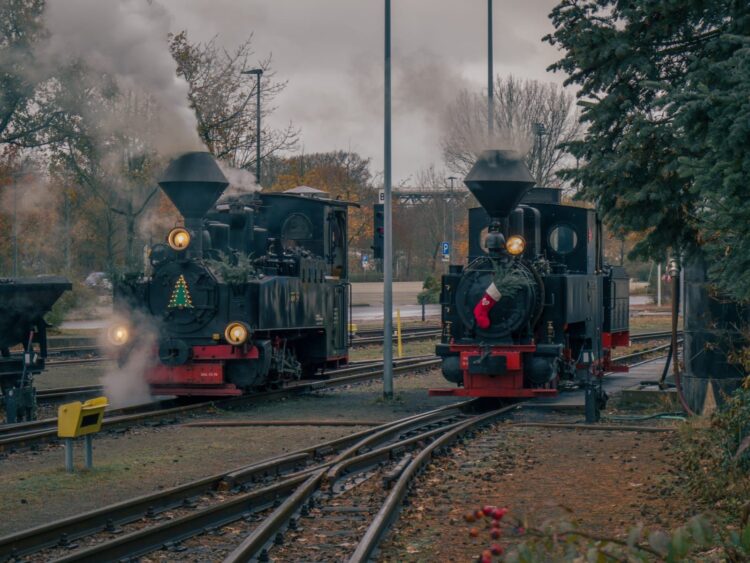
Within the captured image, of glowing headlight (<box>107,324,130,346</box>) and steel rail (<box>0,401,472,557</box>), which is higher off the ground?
glowing headlight (<box>107,324,130,346</box>)

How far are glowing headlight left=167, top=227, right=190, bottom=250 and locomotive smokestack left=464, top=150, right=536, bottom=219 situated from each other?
4.15 m

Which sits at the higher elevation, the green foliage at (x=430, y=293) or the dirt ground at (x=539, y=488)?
the green foliage at (x=430, y=293)

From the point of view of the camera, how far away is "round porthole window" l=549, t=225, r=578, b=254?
17531 millimetres

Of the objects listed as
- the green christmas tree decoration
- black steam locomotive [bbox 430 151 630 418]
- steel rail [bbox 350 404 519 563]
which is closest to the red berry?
steel rail [bbox 350 404 519 563]

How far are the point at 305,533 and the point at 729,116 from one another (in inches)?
162

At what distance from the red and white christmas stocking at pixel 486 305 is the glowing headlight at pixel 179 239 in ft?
14.2

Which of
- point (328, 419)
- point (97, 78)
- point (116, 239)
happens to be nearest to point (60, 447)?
point (328, 419)

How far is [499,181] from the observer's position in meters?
15.7

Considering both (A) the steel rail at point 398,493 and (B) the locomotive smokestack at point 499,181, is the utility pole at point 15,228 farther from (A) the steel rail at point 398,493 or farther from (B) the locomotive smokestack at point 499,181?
(A) the steel rail at point 398,493

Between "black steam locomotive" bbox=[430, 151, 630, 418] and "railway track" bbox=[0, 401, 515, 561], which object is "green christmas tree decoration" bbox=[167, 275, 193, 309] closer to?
"black steam locomotive" bbox=[430, 151, 630, 418]

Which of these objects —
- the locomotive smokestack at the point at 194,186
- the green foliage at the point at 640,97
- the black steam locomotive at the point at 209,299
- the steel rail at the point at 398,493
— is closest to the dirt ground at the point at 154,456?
the black steam locomotive at the point at 209,299

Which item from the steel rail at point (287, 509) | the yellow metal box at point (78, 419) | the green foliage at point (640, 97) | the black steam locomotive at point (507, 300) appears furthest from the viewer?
the black steam locomotive at point (507, 300)

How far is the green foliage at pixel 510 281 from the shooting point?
51.3 ft

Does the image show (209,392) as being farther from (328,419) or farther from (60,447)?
(60,447)
